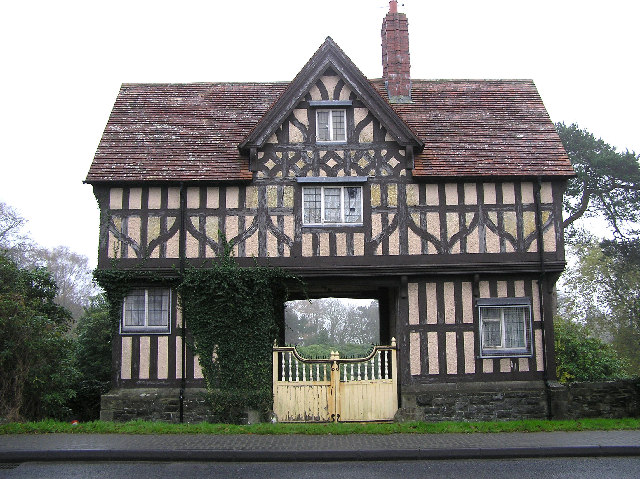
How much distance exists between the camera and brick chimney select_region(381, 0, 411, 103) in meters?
18.6

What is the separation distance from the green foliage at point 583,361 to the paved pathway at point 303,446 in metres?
9.28

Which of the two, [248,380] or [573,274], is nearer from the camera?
[248,380]

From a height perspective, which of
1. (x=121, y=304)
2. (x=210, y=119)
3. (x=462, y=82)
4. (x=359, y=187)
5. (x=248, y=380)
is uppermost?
(x=462, y=82)

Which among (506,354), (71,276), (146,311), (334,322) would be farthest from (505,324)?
(71,276)

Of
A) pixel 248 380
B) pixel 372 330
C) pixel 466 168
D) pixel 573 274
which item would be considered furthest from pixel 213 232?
pixel 372 330

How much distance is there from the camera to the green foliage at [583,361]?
21203mm

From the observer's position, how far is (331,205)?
640 inches

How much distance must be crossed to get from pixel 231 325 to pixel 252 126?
5306mm

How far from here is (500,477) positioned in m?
9.55

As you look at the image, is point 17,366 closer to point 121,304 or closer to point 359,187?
point 121,304

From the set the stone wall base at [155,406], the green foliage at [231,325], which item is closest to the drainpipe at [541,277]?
the green foliage at [231,325]

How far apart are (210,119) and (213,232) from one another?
352 cm

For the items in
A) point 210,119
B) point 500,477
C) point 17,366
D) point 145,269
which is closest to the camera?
point 500,477

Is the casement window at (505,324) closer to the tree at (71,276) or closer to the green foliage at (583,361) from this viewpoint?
the green foliage at (583,361)
